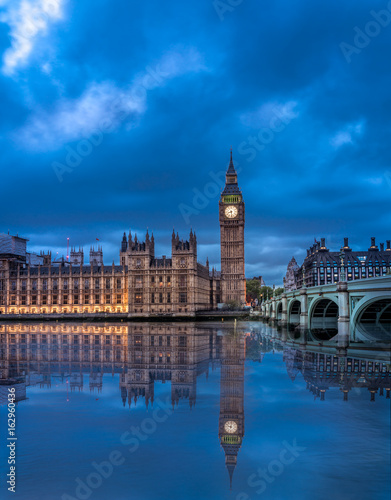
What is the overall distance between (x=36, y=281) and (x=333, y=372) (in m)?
147

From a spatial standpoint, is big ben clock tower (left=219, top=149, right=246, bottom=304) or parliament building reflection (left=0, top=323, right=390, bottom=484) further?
big ben clock tower (left=219, top=149, right=246, bottom=304)

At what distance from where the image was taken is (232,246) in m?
182

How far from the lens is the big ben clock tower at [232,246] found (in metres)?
177

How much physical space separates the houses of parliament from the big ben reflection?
376 ft

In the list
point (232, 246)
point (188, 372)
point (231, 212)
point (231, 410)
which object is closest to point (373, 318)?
point (188, 372)

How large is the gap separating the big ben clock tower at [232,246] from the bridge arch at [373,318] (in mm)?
94816

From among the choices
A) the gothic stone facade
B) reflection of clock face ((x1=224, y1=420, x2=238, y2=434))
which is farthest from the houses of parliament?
reflection of clock face ((x1=224, y1=420, x2=238, y2=434))

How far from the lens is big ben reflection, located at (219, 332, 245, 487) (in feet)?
40.6

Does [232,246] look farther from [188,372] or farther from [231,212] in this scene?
[188,372]

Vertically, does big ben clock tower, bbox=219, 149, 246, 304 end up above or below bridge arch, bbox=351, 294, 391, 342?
above

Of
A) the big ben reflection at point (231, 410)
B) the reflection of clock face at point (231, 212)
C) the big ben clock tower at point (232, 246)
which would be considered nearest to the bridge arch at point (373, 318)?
the big ben reflection at point (231, 410)

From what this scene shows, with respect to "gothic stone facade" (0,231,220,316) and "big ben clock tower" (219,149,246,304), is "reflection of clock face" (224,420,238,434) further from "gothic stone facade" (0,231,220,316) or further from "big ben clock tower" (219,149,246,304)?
"big ben clock tower" (219,149,246,304)

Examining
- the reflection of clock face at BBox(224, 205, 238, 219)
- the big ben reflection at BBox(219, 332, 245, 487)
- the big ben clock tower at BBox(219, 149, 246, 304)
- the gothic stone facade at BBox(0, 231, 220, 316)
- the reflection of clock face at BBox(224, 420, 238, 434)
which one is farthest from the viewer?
the reflection of clock face at BBox(224, 205, 238, 219)

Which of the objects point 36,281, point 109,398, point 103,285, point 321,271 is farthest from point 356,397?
point 321,271
